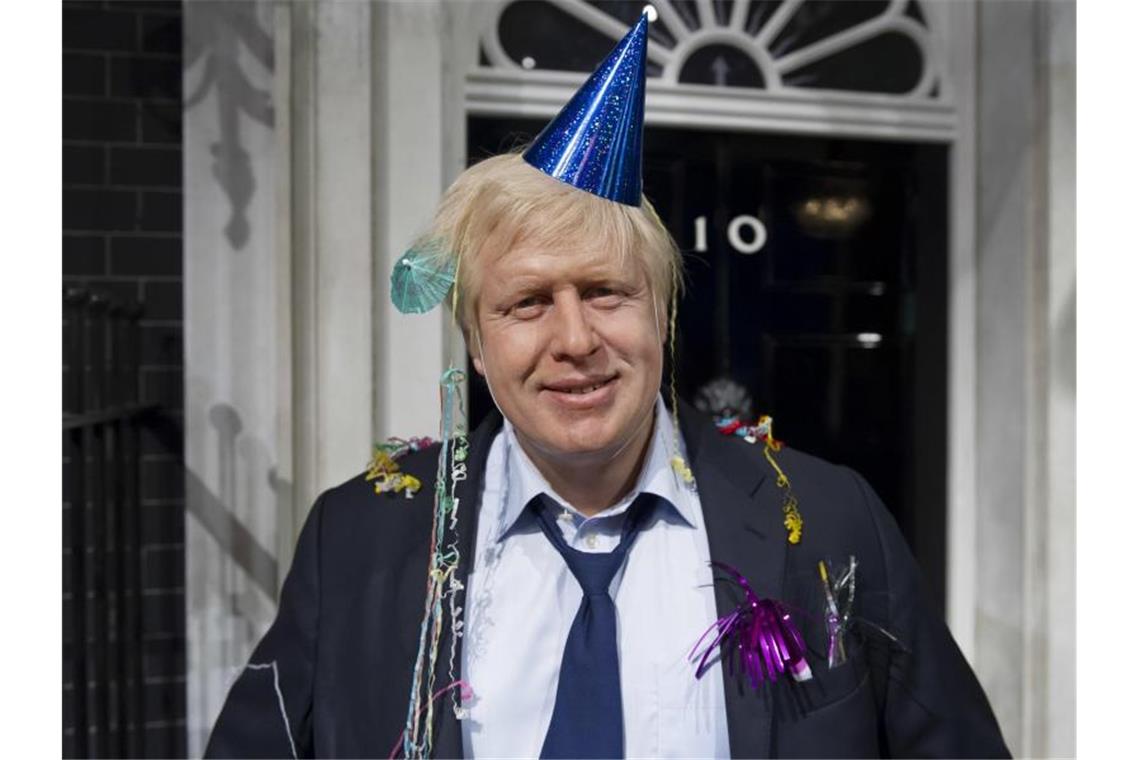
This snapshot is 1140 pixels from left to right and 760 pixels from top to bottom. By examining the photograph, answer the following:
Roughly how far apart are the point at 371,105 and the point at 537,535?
1.15 meters

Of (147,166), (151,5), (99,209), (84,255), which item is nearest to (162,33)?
(151,5)

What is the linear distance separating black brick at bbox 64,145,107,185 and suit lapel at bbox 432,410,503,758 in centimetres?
117

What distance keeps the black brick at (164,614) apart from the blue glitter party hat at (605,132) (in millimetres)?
1443

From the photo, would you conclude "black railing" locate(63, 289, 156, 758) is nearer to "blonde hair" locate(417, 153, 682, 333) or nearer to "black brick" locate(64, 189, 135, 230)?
"black brick" locate(64, 189, 135, 230)

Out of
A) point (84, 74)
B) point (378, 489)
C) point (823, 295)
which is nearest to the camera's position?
point (378, 489)

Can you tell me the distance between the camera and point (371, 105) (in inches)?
79.8

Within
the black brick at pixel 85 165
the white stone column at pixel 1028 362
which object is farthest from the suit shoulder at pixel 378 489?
the white stone column at pixel 1028 362

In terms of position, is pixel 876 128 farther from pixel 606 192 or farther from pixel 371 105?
pixel 606 192

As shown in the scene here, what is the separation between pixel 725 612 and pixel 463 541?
36 cm

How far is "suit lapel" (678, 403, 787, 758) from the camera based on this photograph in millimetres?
1203

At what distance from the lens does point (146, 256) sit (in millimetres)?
2035

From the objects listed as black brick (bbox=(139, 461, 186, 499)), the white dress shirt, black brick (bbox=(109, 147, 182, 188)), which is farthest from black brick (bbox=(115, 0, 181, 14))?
the white dress shirt

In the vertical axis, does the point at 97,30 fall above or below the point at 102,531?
above

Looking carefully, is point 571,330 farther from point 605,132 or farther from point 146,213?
point 146,213
